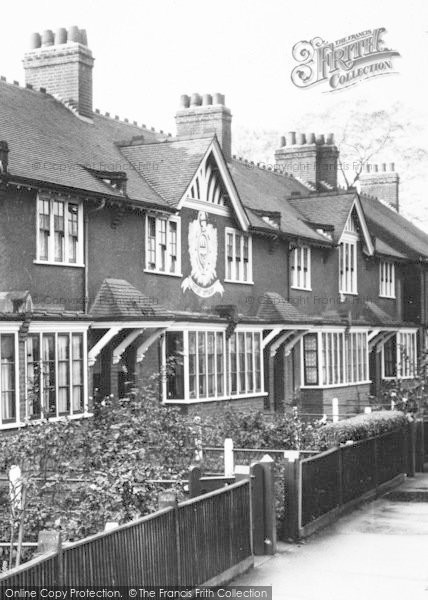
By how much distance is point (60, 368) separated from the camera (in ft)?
67.0

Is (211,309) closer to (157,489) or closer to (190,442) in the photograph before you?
(190,442)

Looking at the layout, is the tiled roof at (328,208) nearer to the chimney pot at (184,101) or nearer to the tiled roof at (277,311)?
the tiled roof at (277,311)

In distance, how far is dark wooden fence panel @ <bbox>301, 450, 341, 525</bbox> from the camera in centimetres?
1480

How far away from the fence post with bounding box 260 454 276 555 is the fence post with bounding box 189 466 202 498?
1128 millimetres

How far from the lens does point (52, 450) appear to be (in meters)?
13.2

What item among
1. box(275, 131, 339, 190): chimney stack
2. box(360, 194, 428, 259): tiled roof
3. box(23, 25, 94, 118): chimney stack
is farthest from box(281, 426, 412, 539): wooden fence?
box(360, 194, 428, 259): tiled roof

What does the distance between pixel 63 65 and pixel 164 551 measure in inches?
762

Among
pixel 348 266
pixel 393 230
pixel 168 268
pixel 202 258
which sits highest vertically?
pixel 393 230

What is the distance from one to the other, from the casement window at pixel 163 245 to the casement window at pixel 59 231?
→ 9.71 ft

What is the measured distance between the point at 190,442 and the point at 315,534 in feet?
7.44

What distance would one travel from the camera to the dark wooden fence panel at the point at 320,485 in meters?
14.8

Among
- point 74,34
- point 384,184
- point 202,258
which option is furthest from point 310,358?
point 384,184

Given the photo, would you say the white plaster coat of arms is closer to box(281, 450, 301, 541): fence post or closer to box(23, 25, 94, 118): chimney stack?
box(23, 25, 94, 118): chimney stack

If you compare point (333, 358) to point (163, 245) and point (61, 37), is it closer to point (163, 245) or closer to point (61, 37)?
point (163, 245)
